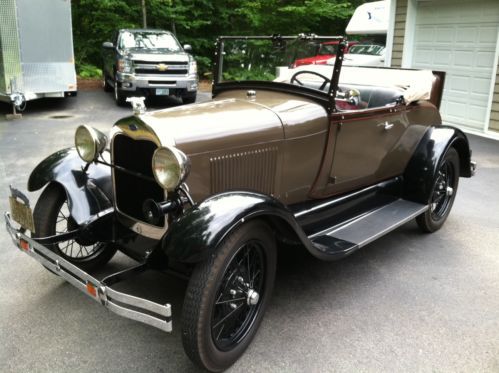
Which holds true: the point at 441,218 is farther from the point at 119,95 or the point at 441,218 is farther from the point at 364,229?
the point at 119,95

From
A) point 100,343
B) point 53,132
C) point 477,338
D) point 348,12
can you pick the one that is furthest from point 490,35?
point 348,12

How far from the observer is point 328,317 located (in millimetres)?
3137

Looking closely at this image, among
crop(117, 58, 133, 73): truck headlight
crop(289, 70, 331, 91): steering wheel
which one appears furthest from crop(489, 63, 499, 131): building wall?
crop(117, 58, 133, 73): truck headlight

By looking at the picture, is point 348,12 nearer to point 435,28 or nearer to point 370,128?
point 435,28

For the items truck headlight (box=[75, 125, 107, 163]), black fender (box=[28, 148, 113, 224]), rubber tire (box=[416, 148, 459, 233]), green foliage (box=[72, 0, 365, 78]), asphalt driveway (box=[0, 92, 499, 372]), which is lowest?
asphalt driveway (box=[0, 92, 499, 372])

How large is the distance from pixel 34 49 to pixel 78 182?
7632 millimetres

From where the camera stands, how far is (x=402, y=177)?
177 inches

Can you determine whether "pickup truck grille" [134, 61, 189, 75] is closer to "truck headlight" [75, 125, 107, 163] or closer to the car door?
the car door

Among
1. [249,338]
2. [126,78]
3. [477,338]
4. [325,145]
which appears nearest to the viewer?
[249,338]

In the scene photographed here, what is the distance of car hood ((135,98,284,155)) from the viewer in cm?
280

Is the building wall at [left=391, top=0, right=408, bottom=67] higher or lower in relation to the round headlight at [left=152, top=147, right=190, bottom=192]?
higher

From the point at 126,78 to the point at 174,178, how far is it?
8.83m

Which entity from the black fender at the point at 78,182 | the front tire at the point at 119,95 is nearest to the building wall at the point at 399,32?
the front tire at the point at 119,95

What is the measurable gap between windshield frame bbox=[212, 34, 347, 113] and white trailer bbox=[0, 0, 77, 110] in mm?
6963
